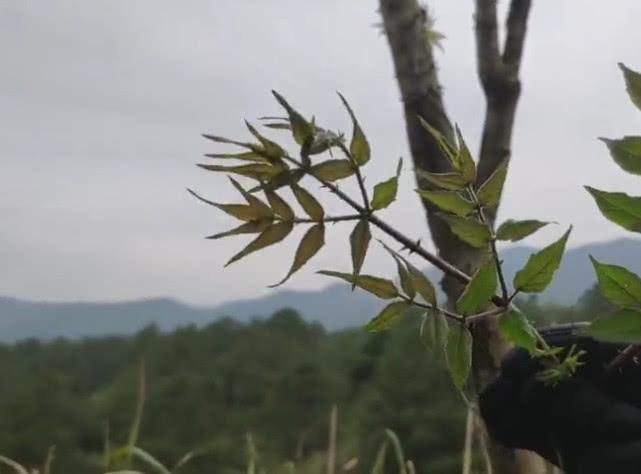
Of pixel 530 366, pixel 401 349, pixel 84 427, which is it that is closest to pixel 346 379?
pixel 401 349

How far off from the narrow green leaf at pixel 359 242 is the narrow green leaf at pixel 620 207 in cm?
6

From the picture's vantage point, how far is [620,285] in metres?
0.25

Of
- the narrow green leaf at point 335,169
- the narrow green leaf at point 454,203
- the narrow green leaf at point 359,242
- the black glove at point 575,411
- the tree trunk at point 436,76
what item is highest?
the tree trunk at point 436,76

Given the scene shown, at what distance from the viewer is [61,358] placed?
4.98 m

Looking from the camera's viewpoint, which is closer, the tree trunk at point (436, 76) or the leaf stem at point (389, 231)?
the leaf stem at point (389, 231)

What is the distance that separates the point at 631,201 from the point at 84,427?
399cm

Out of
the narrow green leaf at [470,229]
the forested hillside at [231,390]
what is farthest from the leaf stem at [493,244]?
the forested hillside at [231,390]

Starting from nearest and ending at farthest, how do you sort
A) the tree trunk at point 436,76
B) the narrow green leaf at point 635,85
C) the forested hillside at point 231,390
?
1. the narrow green leaf at point 635,85
2. the tree trunk at point 436,76
3. the forested hillside at point 231,390

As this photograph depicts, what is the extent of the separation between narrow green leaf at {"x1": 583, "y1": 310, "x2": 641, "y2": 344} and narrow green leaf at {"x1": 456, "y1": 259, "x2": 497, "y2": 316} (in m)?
0.03

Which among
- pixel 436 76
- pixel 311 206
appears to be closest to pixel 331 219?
pixel 311 206

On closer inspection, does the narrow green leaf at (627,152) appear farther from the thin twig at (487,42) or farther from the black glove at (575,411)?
the thin twig at (487,42)

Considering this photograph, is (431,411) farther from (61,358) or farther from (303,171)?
(303,171)

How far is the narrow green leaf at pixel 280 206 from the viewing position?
254 mm

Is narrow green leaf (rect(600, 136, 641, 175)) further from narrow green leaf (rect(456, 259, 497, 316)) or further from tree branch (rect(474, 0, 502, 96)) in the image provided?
tree branch (rect(474, 0, 502, 96))
